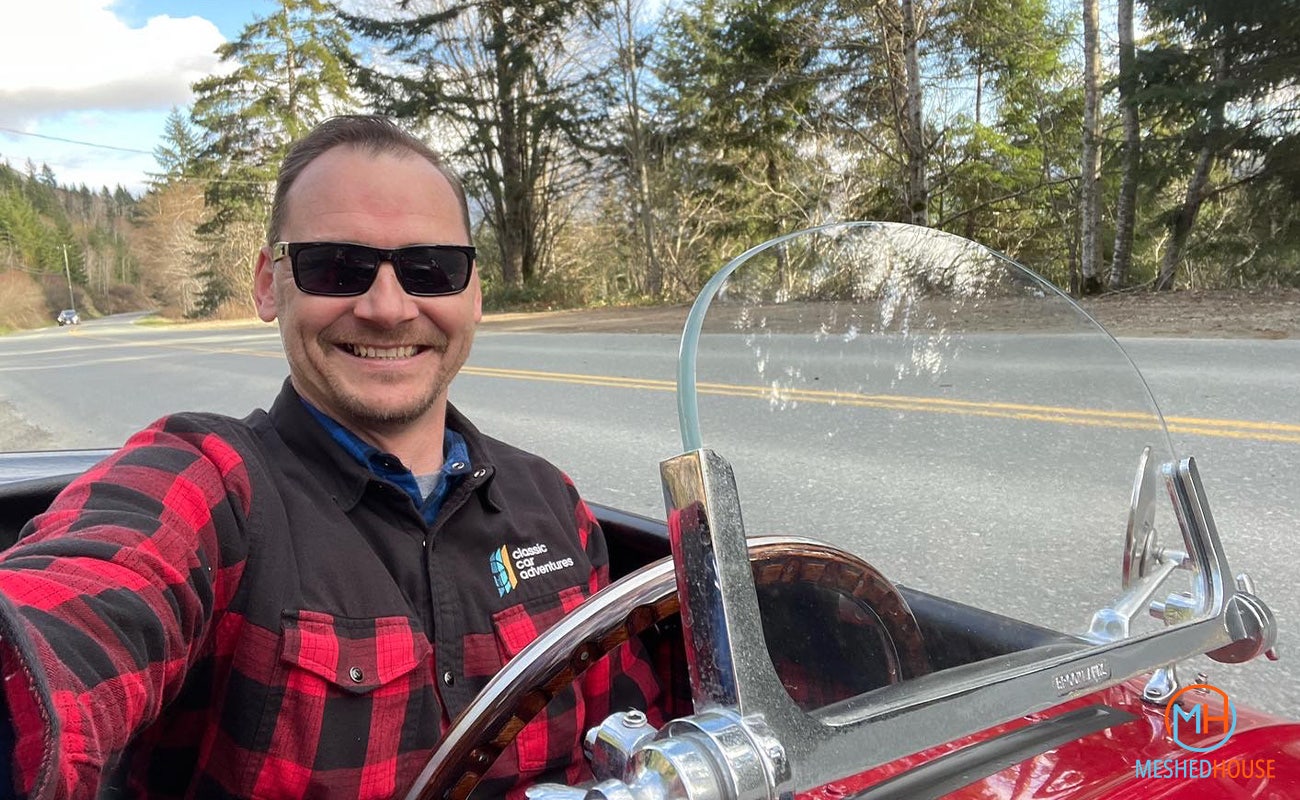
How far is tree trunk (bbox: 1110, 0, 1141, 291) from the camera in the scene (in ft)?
41.3

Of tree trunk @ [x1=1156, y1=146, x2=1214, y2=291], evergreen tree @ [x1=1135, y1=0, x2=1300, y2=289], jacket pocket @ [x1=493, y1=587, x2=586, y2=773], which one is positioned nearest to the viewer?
jacket pocket @ [x1=493, y1=587, x2=586, y2=773]

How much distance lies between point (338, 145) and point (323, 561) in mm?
798

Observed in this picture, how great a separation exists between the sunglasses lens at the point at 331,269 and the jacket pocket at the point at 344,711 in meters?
0.57

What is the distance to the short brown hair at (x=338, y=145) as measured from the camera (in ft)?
5.40

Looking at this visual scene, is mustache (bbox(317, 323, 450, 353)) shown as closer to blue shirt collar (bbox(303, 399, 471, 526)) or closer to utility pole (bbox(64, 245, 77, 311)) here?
blue shirt collar (bbox(303, 399, 471, 526))

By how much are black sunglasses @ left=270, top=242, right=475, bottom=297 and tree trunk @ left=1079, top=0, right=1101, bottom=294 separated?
14.2 metres

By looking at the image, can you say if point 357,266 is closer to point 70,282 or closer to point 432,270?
point 432,270

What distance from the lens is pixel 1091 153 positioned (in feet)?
46.8

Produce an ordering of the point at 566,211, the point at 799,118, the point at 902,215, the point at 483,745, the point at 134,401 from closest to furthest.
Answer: the point at 483,745
the point at 134,401
the point at 902,215
the point at 799,118
the point at 566,211

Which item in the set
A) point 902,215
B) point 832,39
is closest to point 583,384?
point 902,215

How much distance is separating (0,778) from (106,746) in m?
0.22

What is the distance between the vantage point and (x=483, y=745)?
3.06 feet

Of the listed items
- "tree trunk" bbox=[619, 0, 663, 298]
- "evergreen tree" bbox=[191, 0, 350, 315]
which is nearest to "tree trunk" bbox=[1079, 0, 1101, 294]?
"tree trunk" bbox=[619, 0, 663, 298]

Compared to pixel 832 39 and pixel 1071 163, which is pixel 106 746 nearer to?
pixel 832 39
